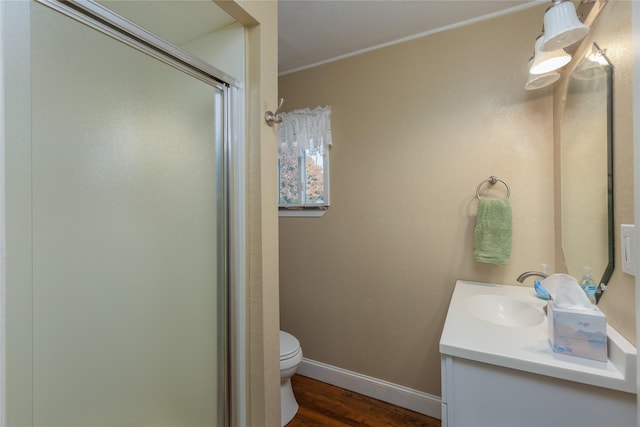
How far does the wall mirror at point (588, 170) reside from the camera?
0.93m

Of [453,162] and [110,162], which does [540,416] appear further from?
[110,162]

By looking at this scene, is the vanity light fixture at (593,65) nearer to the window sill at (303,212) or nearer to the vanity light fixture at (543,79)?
the vanity light fixture at (543,79)

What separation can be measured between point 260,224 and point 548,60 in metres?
1.41

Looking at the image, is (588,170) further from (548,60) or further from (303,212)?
(303,212)

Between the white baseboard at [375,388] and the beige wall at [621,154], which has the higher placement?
the beige wall at [621,154]

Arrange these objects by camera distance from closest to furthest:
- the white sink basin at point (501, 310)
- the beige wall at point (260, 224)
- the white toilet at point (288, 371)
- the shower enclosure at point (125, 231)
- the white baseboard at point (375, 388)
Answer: the shower enclosure at point (125, 231), the beige wall at point (260, 224), the white sink basin at point (501, 310), the white toilet at point (288, 371), the white baseboard at point (375, 388)

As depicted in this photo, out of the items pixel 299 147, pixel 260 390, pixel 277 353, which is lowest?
pixel 260 390

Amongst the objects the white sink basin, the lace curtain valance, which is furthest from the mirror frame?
the lace curtain valance

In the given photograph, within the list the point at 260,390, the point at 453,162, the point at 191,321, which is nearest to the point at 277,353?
the point at 260,390

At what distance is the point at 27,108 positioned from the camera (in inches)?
28.3

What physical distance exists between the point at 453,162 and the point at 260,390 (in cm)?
160

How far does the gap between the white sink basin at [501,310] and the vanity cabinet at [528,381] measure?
295mm

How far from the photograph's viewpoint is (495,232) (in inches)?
60.5

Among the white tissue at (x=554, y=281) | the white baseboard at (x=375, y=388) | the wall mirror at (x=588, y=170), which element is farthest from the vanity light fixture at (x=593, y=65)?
the white baseboard at (x=375, y=388)
